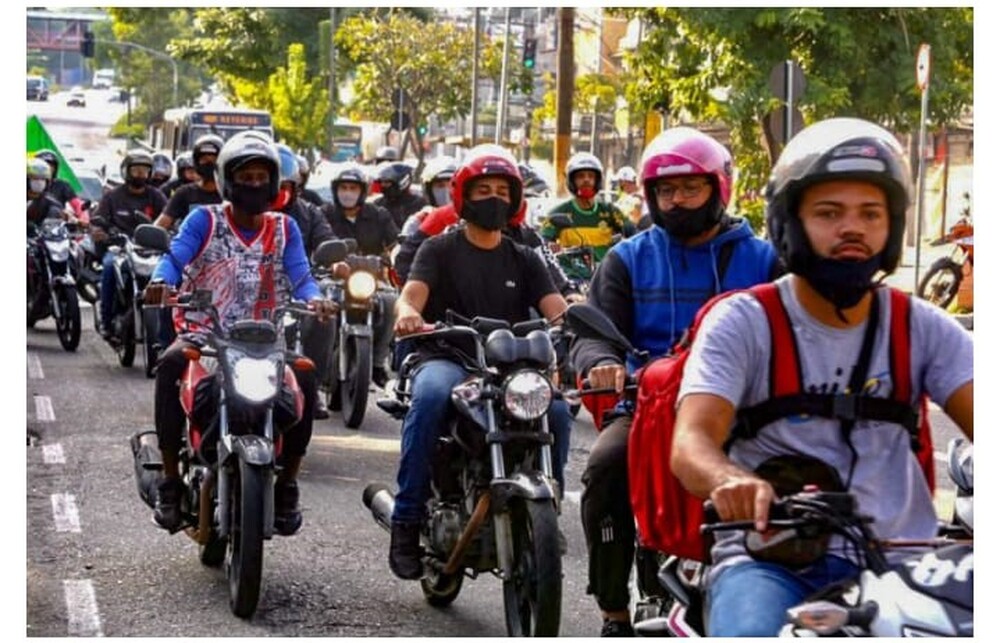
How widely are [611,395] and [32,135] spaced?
24985 millimetres

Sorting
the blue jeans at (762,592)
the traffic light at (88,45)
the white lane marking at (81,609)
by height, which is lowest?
the white lane marking at (81,609)

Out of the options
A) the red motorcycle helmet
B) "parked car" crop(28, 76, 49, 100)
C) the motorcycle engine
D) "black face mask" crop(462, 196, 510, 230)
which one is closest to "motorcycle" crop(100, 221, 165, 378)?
the red motorcycle helmet

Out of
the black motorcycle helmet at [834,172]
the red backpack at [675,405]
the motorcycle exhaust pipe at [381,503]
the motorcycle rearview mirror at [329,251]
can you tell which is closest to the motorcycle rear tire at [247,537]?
Answer: the motorcycle exhaust pipe at [381,503]

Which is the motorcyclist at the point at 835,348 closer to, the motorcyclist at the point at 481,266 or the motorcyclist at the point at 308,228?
the motorcyclist at the point at 481,266

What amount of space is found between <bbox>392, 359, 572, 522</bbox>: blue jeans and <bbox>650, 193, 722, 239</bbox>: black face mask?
1.15 m

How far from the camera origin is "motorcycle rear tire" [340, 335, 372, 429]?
1324cm

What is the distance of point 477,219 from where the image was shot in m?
7.82

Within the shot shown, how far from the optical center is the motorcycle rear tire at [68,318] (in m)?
18.2

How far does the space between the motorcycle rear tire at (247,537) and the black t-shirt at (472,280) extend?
93 centimetres

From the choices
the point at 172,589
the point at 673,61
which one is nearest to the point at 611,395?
the point at 172,589

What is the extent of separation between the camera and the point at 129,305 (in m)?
16.6

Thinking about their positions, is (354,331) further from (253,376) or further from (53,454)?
(253,376)

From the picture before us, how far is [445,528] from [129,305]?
9.67 metres

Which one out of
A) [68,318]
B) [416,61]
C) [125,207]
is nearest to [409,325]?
[125,207]
